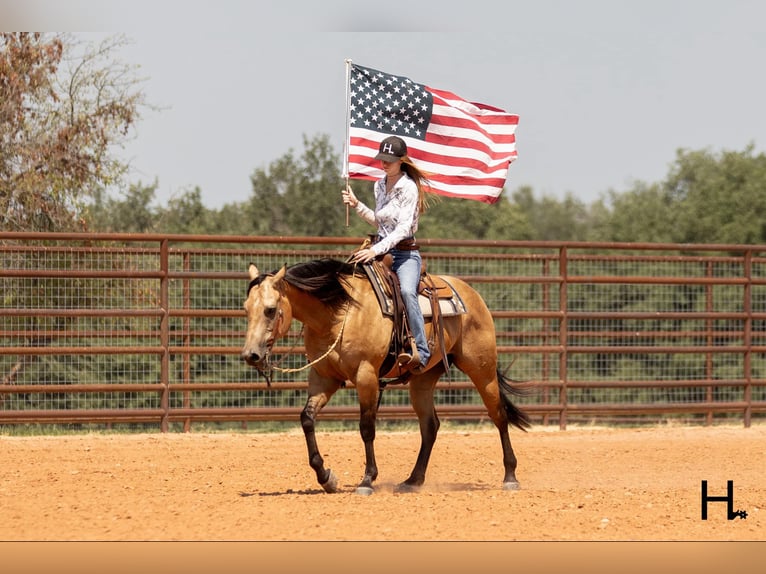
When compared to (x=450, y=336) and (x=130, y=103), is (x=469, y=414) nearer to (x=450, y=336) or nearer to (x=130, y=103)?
(x=450, y=336)

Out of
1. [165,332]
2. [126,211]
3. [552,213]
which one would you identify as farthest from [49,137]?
[552,213]

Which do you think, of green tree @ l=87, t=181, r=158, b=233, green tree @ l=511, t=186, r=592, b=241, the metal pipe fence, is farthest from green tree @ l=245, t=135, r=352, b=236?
green tree @ l=511, t=186, r=592, b=241

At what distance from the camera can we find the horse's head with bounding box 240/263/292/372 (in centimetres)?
750

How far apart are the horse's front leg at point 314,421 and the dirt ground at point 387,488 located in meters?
0.12

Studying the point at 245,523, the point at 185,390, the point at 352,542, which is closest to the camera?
the point at 352,542

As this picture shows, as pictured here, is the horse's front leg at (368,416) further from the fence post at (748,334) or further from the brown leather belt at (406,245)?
the fence post at (748,334)

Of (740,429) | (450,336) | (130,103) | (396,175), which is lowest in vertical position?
(740,429)

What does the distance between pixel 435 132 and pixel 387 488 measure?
314 cm

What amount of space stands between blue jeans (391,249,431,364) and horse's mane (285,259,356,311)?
1.45ft

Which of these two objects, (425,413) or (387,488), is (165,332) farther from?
(387,488)

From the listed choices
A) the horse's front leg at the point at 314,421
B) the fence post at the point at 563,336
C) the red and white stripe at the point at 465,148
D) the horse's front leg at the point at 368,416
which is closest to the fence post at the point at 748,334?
the fence post at the point at 563,336

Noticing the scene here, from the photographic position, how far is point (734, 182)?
39688 millimetres

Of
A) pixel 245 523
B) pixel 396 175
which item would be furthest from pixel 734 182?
pixel 245 523

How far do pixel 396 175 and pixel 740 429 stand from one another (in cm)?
759
